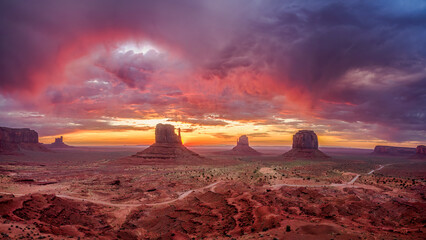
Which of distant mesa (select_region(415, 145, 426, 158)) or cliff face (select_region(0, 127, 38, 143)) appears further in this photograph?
distant mesa (select_region(415, 145, 426, 158))

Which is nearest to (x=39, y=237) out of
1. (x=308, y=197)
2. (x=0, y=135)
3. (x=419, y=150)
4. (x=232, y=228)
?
(x=232, y=228)

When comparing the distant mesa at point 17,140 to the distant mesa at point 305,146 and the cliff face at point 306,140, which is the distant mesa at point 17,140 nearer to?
the distant mesa at point 305,146

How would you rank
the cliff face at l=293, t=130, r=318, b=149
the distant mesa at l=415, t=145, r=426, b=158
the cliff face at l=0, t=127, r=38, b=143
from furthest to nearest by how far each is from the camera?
1. the distant mesa at l=415, t=145, r=426, b=158
2. the cliff face at l=0, t=127, r=38, b=143
3. the cliff face at l=293, t=130, r=318, b=149

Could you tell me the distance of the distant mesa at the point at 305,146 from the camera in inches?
5300

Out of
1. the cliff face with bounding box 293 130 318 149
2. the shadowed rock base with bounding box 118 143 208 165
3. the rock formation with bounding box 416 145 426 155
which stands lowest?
the shadowed rock base with bounding box 118 143 208 165

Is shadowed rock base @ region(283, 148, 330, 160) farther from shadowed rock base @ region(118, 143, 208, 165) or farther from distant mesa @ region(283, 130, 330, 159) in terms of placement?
shadowed rock base @ region(118, 143, 208, 165)

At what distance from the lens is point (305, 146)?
462ft

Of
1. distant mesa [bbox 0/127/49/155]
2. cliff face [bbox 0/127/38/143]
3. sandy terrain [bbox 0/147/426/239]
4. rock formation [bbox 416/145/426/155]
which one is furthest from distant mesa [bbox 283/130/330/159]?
cliff face [bbox 0/127/38/143]

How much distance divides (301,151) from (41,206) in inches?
5426

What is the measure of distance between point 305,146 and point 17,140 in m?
224

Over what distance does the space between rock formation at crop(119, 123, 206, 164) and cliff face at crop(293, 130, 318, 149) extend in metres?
70.9

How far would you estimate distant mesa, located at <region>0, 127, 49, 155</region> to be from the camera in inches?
5851

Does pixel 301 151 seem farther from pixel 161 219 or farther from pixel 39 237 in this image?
pixel 39 237

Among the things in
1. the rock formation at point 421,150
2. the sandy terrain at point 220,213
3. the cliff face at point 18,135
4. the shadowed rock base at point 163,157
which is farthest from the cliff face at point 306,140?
the cliff face at point 18,135
